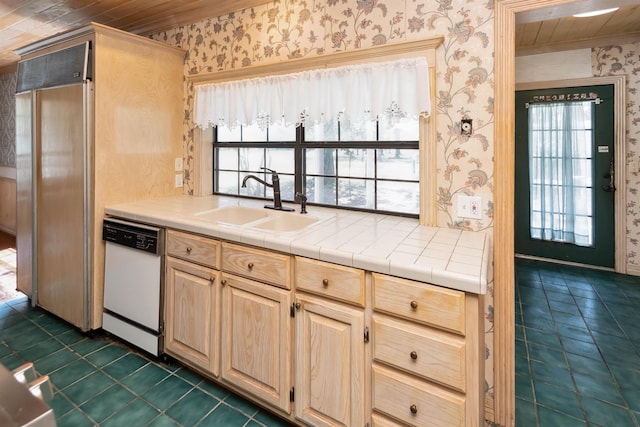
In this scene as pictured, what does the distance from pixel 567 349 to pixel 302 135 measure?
229 centimetres

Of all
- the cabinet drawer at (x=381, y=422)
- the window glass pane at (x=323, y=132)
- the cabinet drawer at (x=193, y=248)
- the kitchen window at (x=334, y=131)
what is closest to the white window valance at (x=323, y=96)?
the kitchen window at (x=334, y=131)

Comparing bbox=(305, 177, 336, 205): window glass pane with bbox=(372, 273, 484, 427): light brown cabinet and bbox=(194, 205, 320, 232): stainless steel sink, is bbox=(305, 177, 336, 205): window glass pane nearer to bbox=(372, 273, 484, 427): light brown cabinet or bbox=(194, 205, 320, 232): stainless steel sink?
bbox=(194, 205, 320, 232): stainless steel sink

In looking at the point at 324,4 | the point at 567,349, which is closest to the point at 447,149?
the point at 324,4

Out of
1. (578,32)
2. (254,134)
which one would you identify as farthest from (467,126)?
(578,32)

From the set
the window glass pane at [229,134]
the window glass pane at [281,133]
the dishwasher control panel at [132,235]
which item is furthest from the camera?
the window glass pane at [229,134]

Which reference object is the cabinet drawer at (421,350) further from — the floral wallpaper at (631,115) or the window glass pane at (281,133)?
the floral wallpaper at (631,115)

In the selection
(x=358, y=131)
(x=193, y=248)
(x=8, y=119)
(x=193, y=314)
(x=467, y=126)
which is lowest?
(x=193, y=314)

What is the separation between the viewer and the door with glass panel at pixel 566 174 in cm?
371

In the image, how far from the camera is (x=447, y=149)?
70.7 inches

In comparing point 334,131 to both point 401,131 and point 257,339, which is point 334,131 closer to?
point 401,131

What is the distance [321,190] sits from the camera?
2535 mm

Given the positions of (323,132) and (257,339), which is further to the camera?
(323,132)

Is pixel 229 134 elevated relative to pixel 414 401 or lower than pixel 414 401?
elevated

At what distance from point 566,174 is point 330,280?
3.75 metres
